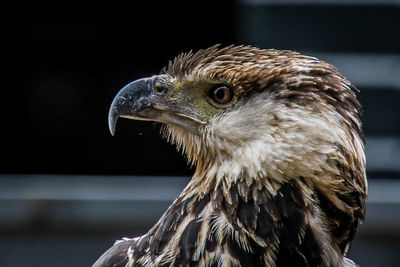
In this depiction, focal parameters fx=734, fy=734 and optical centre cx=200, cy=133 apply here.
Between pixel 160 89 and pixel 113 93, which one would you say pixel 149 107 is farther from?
pixel 113 93

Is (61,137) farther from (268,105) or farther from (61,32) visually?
(268,105)

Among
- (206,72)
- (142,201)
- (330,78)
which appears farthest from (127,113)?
(142,201)

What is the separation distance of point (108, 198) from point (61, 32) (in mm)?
1740

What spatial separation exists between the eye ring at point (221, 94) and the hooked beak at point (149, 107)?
0.12 meters

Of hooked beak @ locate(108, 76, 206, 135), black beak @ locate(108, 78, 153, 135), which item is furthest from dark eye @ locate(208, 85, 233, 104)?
black beak @ locate(108, 78, 153, 135)

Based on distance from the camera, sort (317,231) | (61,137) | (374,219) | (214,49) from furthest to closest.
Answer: (61,137), (374,219), (214,49), (317,231)

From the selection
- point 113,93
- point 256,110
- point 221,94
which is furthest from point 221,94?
point 113,93

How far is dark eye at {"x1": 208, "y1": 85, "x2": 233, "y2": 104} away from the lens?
2646 mm

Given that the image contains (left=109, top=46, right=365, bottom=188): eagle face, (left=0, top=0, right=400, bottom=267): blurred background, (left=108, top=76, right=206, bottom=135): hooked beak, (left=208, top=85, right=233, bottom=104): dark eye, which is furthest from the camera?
(left=0, top=0, right=400, bottom=267): blurred background

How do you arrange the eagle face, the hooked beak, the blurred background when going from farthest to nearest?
the blurred background < the hooked beak < the eagle face

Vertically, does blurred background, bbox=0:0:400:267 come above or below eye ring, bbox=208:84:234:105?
below

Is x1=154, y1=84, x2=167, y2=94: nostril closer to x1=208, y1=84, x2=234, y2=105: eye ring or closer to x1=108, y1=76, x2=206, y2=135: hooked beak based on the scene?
x1=108, y1=76, x2=206, y2=135: hooked beak

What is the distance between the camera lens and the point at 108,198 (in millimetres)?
7297

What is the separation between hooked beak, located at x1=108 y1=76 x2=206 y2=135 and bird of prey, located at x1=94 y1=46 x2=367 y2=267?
12cm
